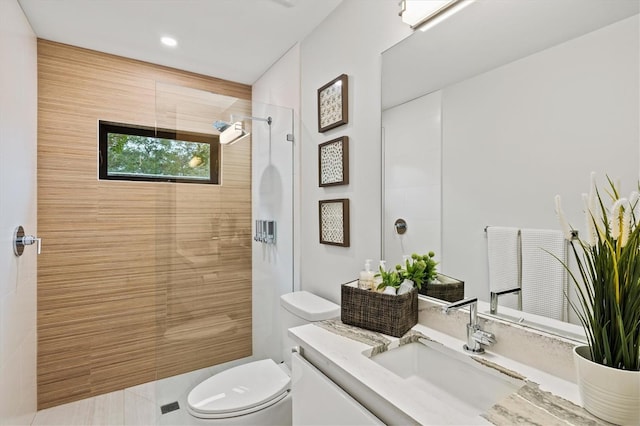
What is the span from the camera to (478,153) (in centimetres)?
115

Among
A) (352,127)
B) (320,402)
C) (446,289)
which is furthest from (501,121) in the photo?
(320,402)

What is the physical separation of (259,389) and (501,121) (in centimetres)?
162

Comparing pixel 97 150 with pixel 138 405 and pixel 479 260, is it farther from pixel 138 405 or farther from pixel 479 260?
pixel 479 260

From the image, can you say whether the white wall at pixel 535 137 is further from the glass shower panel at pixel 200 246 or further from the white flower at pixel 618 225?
the glass shower panel at pixel 200 246

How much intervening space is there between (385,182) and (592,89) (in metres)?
0.80

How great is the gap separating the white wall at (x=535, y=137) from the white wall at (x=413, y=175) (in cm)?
5

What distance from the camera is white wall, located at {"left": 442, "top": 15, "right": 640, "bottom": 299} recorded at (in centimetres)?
82

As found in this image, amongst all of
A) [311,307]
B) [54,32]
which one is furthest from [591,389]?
[54,32]

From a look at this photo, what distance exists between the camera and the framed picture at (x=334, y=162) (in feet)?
5.61

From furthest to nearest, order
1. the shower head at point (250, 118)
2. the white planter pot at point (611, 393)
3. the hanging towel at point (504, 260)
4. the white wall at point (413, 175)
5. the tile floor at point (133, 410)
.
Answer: the shower head at point (250, 118)
the tile floor at point (133, 410)
the white wall at point (413, 175)
the hanging towel at point (504, 260)
the white planter pot at point (611, 393)

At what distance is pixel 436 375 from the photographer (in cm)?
111

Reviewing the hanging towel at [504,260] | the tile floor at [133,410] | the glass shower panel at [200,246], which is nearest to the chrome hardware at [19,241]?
the glass shower panel at [200,246]

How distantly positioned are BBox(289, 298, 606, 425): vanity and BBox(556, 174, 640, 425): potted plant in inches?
2.6

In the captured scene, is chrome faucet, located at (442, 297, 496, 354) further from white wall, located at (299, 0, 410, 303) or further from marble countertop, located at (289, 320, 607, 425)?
white wall, located at (299, 0, 410, 303)
